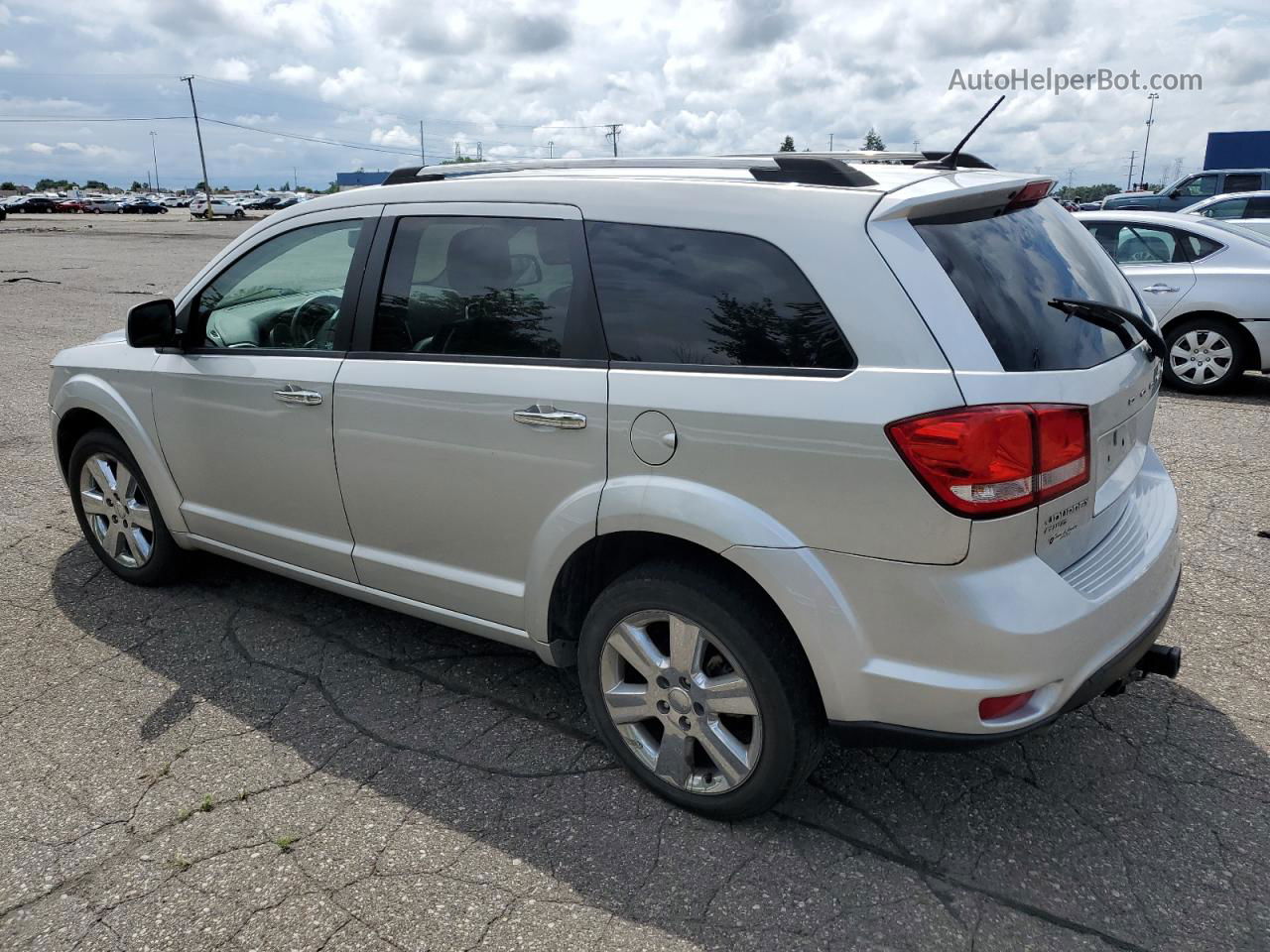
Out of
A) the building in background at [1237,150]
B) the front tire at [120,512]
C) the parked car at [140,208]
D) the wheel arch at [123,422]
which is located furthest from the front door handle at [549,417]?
the parked car at [140,208]

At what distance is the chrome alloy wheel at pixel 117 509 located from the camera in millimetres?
4414

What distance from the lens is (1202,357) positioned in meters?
8.37

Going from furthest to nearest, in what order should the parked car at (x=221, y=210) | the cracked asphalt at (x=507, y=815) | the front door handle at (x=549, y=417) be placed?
Result: the parked car at (x=221, y=210) < the front door handle at (x=549, y=417) < the cracked asphalt at (x=507, y=815)

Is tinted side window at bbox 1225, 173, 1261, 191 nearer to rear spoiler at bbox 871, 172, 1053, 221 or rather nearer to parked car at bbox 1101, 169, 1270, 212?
parked car at bbox 1101, 169, 1270, 212

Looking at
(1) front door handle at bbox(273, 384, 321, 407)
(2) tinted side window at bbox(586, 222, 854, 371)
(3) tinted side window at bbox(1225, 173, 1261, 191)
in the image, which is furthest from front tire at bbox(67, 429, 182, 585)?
(3) tinted side window at bbox(1225, 173, 1261, 191)

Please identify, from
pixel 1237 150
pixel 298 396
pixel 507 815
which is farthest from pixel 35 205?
pixel 507 815

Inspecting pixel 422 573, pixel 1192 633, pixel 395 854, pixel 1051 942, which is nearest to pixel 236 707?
pixel 422 573

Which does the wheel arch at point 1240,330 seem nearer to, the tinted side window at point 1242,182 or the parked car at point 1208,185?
the parked car at point 1208,185

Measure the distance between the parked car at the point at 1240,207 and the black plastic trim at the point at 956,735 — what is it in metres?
13.5

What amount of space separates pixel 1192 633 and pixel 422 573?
2939mm

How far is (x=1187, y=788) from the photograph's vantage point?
116 inches

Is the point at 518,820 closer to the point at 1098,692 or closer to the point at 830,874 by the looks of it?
the point at 830,874

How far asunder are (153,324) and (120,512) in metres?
1.05

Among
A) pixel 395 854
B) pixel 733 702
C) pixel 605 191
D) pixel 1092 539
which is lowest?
pixel 395 854
